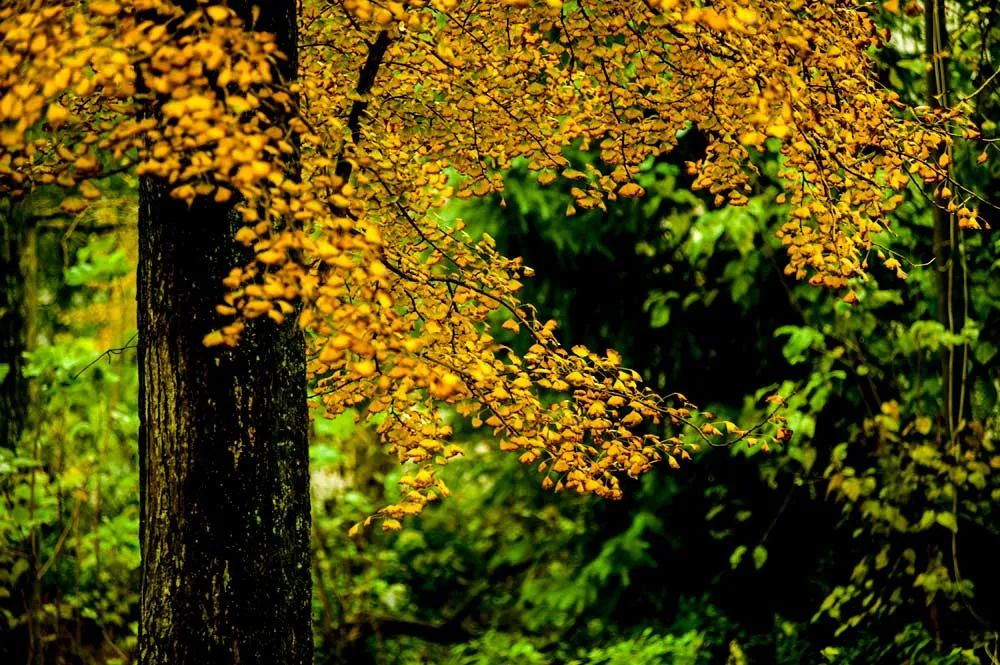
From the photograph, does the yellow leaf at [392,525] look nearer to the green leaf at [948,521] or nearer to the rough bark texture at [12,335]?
the green leaf at [948,521]

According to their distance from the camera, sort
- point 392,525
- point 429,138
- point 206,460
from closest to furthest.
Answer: point 206,460, point 392,525, point 429,138

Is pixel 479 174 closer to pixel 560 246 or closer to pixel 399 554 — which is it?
pixel 560 246

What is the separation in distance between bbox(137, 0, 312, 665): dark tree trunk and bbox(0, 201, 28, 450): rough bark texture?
445 centimetres

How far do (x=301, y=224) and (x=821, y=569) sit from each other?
191 inches

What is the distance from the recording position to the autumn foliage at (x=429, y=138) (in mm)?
2518

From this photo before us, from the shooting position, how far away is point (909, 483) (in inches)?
209

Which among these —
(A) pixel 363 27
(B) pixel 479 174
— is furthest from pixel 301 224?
(B) pixel 479 174

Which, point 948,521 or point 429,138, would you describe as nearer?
point 429,138

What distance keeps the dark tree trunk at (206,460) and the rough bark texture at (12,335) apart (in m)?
4.45

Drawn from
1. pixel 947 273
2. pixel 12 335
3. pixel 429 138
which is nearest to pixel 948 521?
pixel 947 273

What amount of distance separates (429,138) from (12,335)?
4.62 metres

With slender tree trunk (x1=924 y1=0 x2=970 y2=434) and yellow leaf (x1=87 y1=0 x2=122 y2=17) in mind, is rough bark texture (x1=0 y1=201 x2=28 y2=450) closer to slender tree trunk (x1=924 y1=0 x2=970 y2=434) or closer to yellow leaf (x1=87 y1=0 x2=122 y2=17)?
yellow leaf (x1=87 y1=0 x2=122 y2=17)

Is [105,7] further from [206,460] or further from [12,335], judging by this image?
[12,335]

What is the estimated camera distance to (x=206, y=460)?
322cm
